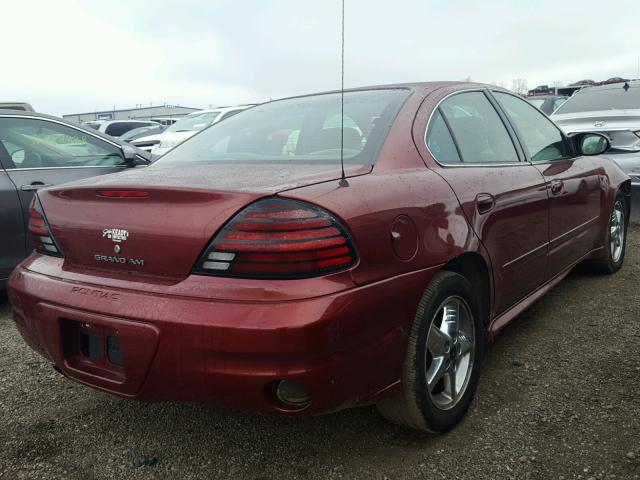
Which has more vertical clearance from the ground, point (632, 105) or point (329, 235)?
point (632, 105)

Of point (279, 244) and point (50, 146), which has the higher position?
point (50, 146)

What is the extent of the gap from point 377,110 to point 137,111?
51.0m

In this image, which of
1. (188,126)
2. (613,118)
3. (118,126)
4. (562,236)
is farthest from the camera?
(118,126)

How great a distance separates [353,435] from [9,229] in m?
2.78

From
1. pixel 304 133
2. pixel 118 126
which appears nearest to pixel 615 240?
pixel 304 133

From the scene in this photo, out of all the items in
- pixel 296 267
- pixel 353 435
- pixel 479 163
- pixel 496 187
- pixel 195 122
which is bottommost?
pixel 353 435

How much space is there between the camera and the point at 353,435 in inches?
92.4

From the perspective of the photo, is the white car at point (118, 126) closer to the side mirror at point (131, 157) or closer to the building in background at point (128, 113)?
the side mirror at point (131, 157)

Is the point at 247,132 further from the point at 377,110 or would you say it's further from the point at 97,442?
the point at 97,442

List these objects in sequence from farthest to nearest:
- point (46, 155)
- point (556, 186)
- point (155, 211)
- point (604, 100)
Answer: point (604, 100)
point (46, 155)
point (556, 186)
point (155, 211)

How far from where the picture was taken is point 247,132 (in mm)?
2807

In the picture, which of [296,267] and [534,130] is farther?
Result: [534,130]

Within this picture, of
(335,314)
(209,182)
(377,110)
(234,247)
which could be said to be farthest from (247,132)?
(335,314)

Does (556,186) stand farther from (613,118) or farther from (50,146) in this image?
(613,118)
